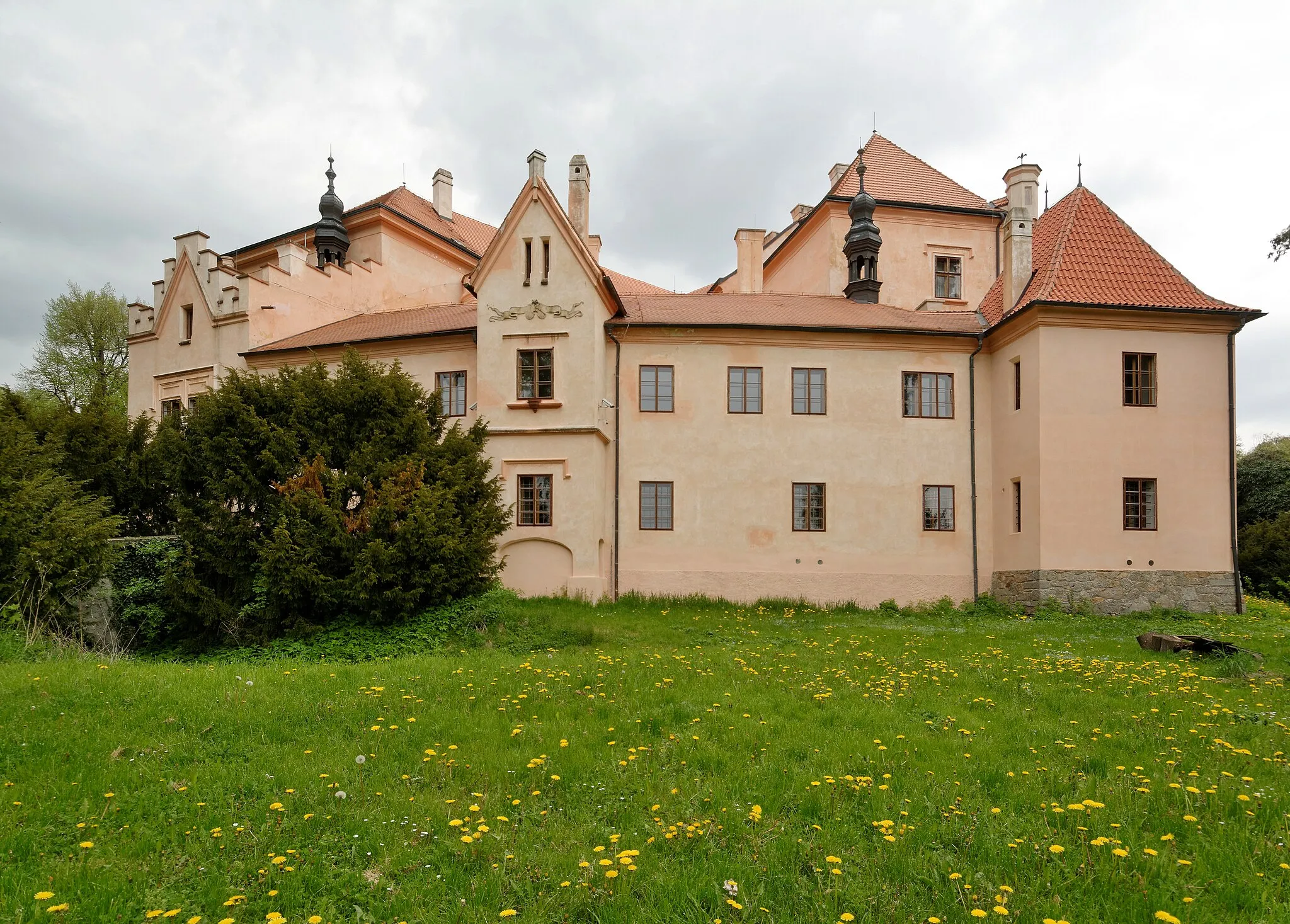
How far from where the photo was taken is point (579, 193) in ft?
84.0

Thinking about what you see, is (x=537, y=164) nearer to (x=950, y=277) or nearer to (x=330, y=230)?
(x=330, y=230)

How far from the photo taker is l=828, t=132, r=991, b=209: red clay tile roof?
1174 inches

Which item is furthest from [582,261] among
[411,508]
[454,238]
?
[454,238]

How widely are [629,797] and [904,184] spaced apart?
29.7m

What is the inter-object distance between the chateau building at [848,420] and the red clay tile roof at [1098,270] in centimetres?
9

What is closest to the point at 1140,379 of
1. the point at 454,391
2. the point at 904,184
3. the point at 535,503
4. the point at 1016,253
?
the point at 1016,253

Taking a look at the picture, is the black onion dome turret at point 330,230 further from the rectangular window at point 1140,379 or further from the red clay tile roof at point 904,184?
the rectangular window at point 1140,379

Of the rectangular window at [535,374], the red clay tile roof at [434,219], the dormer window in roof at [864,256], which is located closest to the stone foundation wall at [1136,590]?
the dormer window in roof at [864,256]

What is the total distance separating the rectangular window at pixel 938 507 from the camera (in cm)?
2281

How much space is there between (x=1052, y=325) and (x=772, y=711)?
1700 centimetres

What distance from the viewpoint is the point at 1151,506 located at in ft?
68.6

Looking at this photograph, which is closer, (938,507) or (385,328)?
(938,507)

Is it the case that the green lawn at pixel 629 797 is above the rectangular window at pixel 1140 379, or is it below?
below

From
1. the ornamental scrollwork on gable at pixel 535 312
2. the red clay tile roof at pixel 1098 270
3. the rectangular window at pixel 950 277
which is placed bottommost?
the ornamental scrollwork on gable at pixel 535 312
